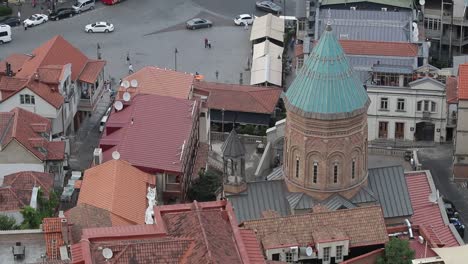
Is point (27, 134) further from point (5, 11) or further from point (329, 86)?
point (5, 11)

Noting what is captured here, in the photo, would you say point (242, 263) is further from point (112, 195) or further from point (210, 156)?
point (210, 156)

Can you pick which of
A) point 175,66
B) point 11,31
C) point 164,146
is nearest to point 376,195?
point 164,146

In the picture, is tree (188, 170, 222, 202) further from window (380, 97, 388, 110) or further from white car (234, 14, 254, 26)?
white car (234, 14, 254, 26)

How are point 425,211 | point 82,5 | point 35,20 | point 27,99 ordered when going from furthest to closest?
1. point 82,5
2. point 35,20
3. point 27,99
4. point 425,211

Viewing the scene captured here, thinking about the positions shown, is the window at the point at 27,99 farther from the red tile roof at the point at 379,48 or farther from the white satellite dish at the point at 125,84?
the red tile roof at the point at 379,48

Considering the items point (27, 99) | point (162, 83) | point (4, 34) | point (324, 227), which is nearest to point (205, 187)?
point (162, 83)

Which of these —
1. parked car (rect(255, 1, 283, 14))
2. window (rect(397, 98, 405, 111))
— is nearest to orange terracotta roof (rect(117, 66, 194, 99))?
window (rect(397, 98, 405, 111))
